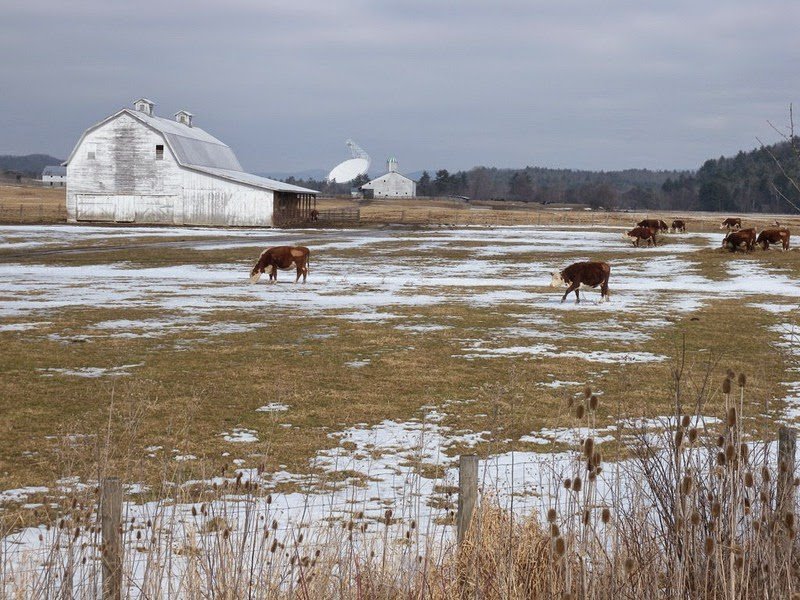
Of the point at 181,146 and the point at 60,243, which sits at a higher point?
the point at 181,146

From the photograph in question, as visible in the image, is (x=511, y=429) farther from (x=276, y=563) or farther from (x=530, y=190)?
(x=530, y=190)


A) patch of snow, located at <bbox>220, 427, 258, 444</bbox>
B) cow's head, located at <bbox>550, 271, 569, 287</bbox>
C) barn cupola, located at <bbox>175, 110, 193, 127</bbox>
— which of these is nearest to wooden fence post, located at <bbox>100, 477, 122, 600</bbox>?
patch of snow, located at <bbox>220, 427, 258, 444</bbox>

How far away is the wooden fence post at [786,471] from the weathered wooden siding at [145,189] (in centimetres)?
5819

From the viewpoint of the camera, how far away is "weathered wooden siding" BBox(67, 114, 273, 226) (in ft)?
200

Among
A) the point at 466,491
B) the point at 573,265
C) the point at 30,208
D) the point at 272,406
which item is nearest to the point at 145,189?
the point at 30,208

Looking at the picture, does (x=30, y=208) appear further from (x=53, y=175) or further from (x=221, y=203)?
(x=53, y=175)

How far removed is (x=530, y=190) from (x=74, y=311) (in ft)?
573

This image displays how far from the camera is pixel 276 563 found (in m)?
4.57

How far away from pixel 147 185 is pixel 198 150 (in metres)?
6.41

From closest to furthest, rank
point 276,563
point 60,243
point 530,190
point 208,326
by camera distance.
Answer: point 276,563
point 208,326
point 60,243
point 530,190

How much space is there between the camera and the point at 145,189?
6131 centimetres

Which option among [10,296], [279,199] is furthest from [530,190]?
[10,296]

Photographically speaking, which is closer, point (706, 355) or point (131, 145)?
point (706, 355)

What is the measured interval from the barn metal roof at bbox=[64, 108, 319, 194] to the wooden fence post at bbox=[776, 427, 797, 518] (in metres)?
58.1
